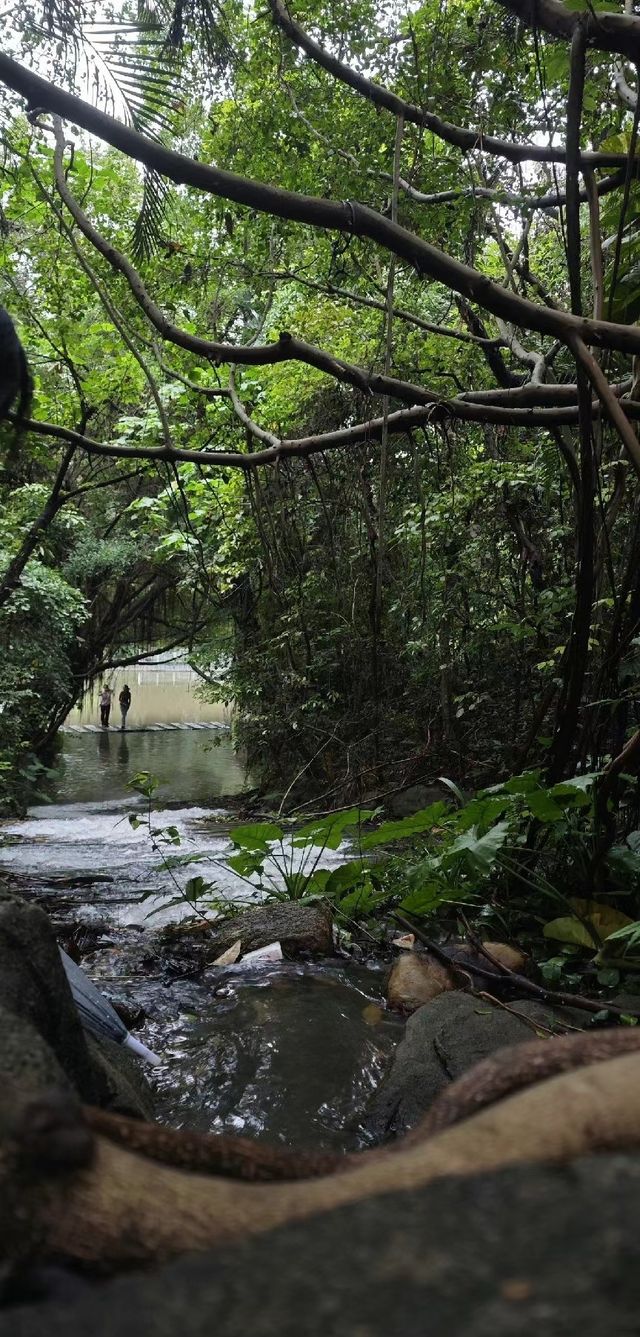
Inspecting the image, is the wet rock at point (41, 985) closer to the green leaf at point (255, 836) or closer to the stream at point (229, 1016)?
the stream at point (229, 1016)

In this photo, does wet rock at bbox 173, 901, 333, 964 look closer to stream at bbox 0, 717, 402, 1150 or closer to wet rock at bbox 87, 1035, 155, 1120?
stream at bbox 0, 717, 402, 1150

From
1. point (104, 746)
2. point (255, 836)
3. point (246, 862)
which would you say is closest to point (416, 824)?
point (255, 836)

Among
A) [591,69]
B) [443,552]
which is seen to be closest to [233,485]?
[443,552]

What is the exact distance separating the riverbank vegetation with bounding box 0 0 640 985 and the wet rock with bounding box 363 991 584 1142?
0.61 meters

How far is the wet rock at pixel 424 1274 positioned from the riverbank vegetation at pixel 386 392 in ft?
7.66

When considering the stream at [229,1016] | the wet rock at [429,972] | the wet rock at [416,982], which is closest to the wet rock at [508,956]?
the wet rock at [429,972]

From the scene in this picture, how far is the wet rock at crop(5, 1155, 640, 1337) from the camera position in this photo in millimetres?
506

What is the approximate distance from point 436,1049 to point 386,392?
264cm

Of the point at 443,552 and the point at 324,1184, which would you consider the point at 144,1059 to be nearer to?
the point at 324,1184

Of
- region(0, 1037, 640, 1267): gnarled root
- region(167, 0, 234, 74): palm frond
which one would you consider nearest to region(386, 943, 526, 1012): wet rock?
region(0, 1037, 640, 1267): gnarled root

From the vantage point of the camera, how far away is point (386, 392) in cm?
380

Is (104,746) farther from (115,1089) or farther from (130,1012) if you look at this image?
(115,1089)

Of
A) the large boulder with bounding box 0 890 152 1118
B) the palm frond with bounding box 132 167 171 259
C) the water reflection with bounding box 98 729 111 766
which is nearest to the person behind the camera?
the large boulder with bounding box 0 890 152 1118

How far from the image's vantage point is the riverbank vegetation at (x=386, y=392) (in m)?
3.63
